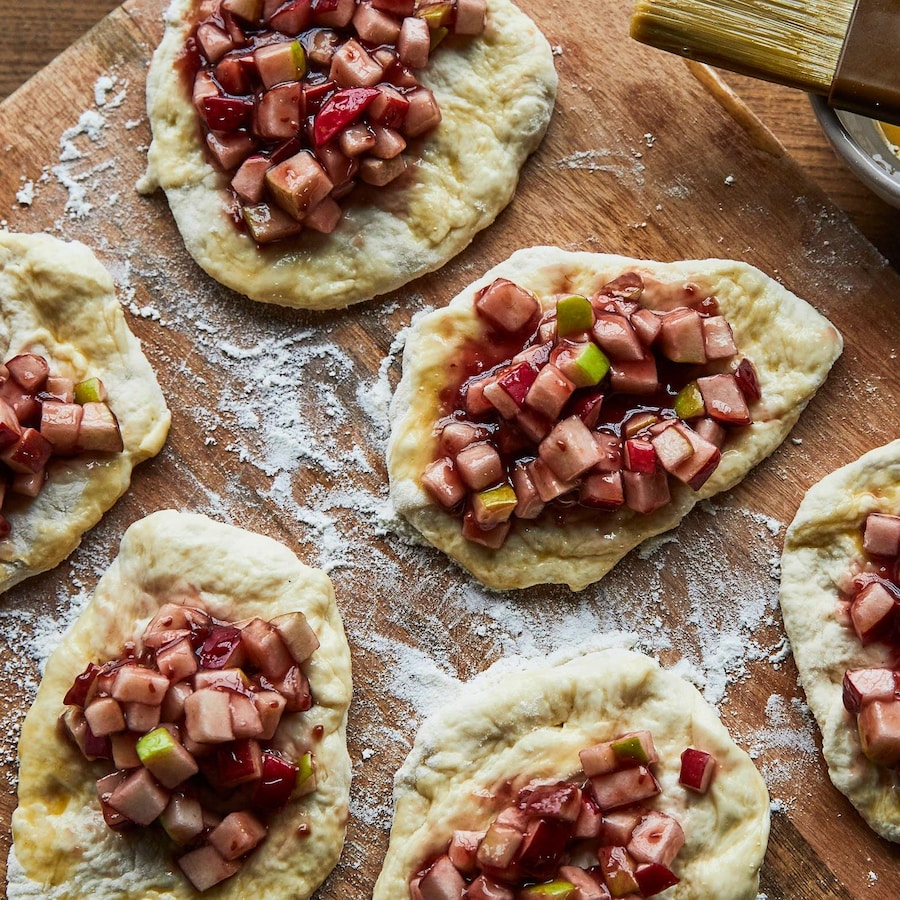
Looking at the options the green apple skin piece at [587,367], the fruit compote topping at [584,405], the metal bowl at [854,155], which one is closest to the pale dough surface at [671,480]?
the fruit compote topping at [584,405]

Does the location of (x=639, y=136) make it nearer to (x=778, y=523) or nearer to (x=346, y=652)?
(x=778, y=523)

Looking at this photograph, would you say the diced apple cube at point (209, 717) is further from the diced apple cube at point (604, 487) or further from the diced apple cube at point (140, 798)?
the diced apple cube at point (604, 487)

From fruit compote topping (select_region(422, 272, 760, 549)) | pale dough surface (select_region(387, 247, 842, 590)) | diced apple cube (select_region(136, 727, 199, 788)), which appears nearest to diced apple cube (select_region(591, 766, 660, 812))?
pale dough surface (select_region(387, 247, 842, 590))

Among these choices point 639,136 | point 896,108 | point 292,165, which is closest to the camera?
point 896,108

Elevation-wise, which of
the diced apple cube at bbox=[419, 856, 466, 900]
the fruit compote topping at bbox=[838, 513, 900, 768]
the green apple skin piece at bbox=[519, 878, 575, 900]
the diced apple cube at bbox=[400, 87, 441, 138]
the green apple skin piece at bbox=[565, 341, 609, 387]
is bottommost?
the diced apple cube at bbox=[419, 856, 466, 900]

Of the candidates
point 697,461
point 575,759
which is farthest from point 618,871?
point 697,461

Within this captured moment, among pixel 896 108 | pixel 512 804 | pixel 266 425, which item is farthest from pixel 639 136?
pixel 512 804

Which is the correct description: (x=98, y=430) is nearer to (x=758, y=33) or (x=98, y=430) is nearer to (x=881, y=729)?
(x=758, y=33)

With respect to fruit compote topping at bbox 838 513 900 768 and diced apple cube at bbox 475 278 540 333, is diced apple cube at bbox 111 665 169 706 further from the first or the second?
fruit compote topping at bbox 838 513 900 768
